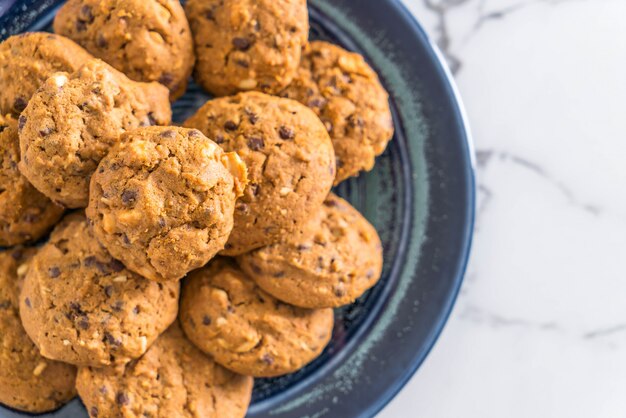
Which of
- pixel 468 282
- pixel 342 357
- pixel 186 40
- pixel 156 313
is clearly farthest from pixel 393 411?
pixel 186 40

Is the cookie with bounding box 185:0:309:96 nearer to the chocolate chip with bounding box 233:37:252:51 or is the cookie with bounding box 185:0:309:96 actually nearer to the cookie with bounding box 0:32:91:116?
the chocolate chip with bounding box 233:37:252:51

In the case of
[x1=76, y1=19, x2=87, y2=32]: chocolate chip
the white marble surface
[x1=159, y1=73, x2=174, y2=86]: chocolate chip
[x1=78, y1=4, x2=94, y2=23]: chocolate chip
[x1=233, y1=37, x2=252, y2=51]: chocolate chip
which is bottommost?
the white marble surface

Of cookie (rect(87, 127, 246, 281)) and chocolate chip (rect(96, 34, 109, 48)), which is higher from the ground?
chocolate chip (rect(96, 34, 109, 48))

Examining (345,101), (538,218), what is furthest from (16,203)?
(538,218)

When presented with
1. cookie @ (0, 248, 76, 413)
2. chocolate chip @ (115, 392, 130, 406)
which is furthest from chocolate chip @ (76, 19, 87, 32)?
chocolate chip @ (115, 392, 130, 406)

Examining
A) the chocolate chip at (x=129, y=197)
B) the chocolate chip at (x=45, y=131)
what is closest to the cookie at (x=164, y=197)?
the chocolate chip at (x=129, y=197)

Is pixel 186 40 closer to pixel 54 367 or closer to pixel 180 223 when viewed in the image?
pixel 180 223

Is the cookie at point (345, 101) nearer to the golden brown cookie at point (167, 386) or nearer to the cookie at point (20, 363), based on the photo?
the golden brown cookie at point (167, 386)
